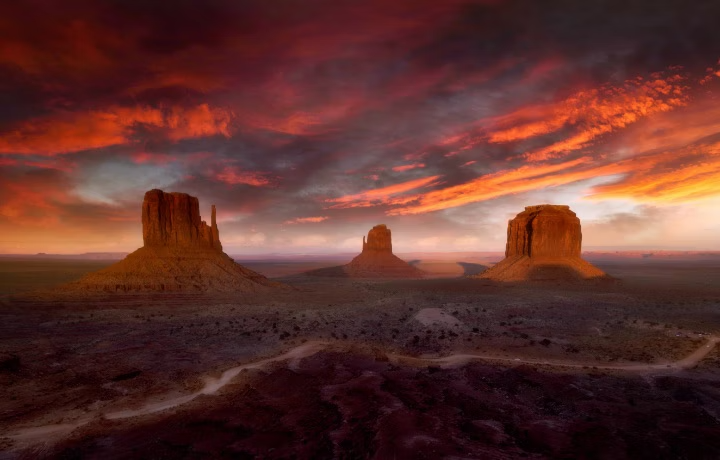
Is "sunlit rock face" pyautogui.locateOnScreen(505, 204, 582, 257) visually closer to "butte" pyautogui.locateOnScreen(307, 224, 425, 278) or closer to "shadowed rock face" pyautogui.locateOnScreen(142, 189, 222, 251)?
"butte" pyautogui.locateOnScreen(307, 224, 425, 278)

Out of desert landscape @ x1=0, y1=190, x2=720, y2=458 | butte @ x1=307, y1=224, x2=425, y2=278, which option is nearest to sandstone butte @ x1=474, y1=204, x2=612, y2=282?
desert landscape @ x1=0, y1=190, x2=720, y2=458

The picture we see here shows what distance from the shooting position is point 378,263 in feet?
420

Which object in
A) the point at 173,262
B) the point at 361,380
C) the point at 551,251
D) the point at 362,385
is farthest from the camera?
the point at 551,251

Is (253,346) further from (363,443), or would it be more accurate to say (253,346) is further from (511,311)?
(511,311)

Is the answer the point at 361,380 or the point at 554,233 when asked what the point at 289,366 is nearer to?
the point at 361,380

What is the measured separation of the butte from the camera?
396 feet

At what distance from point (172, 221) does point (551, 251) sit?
80.9 metres

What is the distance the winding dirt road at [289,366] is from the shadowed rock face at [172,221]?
4467 cm

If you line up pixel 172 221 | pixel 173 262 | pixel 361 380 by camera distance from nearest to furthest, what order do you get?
pixel 361 380
pixel 173 262
pixel 172 221

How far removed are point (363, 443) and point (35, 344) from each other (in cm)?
3046

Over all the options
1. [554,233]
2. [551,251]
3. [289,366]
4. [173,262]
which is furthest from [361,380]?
[554,233]

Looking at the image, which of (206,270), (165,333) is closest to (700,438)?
(165,333)

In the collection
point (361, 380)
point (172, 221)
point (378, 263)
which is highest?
point (172, 221)

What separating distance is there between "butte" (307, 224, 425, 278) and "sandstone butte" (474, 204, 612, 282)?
161ft
